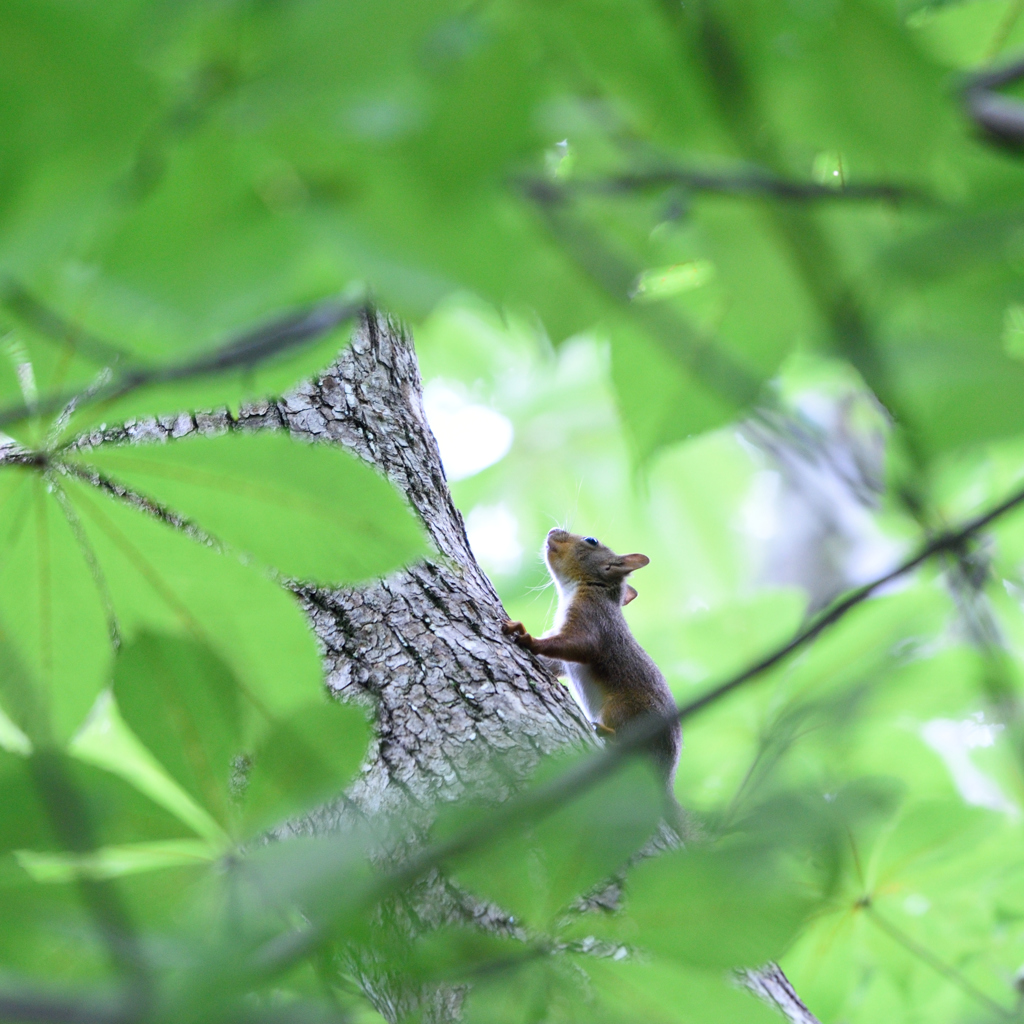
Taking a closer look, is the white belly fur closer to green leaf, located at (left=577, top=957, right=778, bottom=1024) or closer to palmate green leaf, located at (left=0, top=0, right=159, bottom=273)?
green leaf, located at (left=577, top=957, right=778, bottom=1024)

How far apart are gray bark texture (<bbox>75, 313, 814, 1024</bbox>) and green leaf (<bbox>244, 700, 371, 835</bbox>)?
28 centimetres

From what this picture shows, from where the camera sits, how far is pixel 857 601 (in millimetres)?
454

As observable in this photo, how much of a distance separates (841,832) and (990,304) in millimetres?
304

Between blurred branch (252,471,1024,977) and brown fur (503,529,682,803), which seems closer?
blurred branch (252,471,1024,977)

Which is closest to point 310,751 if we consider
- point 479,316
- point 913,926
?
point 479,316

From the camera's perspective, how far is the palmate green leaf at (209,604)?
38.6 inches

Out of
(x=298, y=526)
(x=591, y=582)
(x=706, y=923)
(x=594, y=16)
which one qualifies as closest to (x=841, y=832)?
(x=706, y=923)

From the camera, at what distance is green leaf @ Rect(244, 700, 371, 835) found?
789mm

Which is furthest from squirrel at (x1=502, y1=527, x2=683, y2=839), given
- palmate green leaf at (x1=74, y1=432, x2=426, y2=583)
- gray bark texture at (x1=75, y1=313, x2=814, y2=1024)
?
palmate green leaf at (x1=74, y1=432, x2=426, y2=583)

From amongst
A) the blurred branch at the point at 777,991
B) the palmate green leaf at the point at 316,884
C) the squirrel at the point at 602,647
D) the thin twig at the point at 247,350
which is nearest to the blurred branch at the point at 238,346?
the thin twig at the point at 247,350

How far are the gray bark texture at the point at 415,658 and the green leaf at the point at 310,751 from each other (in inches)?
11.1

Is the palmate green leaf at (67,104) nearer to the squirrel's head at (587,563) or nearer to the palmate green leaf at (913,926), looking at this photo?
the palmate green leaf at (913,926)

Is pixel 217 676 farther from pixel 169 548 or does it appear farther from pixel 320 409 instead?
pixel 320 409

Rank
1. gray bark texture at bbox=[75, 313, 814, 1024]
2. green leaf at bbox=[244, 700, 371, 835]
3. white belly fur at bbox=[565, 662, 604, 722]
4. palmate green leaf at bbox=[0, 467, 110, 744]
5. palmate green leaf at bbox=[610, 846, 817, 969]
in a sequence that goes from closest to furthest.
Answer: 1. palmate green leaf at bbox=[610, 846, 817, 969]
2. green leaf at bbox=[244, 700, 371, 835]
3. palmate green leaf at bbox=[0, 467, 110, 744]
4. gray bark texture at bbox=[75, 313, 814, 1024]
5. white belly fur at bbox=[565, 662, 604, 722]
